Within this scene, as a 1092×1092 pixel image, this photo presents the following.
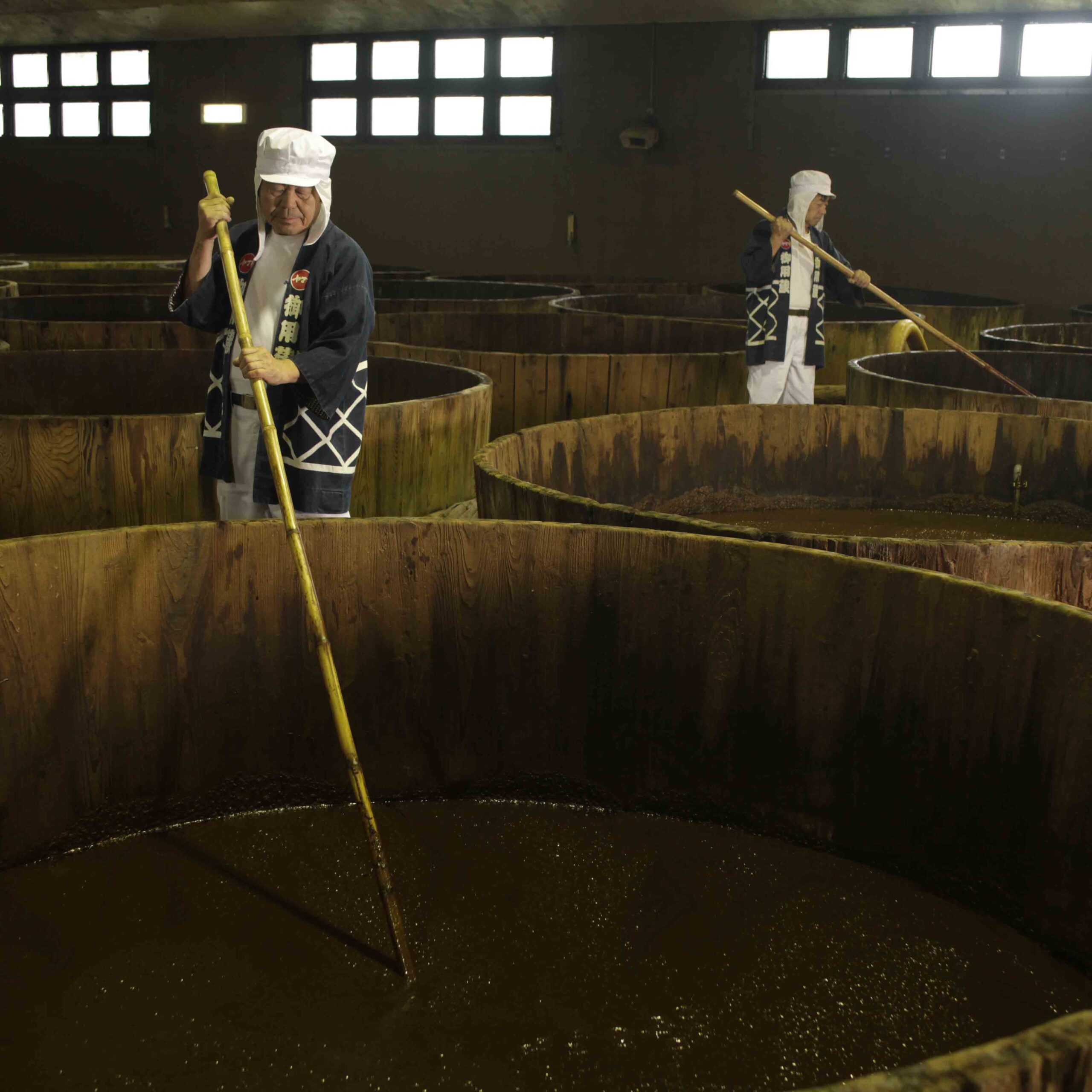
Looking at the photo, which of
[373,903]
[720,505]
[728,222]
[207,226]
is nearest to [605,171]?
[728,222]

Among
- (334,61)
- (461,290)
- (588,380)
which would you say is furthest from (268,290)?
(334,61)

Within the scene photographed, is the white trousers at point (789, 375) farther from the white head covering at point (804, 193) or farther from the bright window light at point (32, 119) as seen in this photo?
the bright window light at point (32, 119)

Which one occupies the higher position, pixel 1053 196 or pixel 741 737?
pixel 1053 196

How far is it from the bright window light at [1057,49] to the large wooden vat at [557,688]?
399 inches

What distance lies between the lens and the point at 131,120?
1576cm

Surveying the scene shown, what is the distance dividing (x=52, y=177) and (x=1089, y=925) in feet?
54.9

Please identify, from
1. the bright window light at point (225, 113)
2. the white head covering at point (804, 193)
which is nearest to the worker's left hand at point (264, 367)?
the white head covering at point (804, 193)

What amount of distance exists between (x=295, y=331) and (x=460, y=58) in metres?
11.4

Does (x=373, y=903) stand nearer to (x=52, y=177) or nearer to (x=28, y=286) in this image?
(x=28, y=286)

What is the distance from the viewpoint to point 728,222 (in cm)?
1259

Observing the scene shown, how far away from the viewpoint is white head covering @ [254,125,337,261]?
282 centimetres

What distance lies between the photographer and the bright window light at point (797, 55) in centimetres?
1188

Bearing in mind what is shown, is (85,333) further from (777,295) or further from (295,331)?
(295,331)

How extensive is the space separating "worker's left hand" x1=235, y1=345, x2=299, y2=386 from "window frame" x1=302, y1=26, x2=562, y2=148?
11.2 meters
